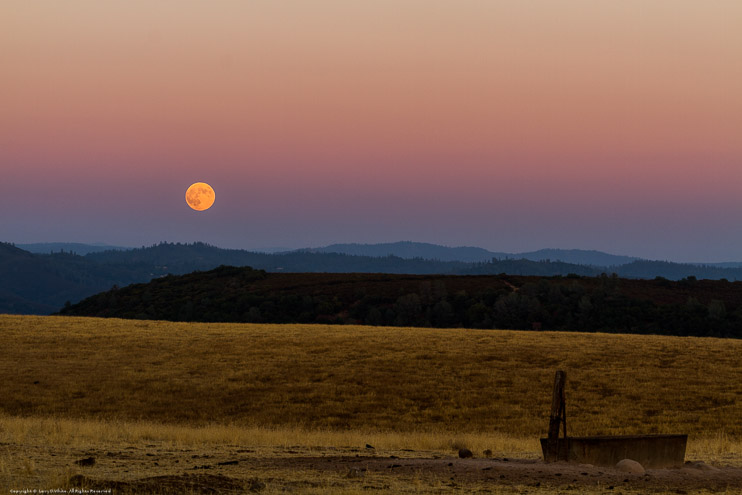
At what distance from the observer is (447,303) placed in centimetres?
10038

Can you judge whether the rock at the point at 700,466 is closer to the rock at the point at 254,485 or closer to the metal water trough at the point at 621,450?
the metal water trough at the point at 621,450

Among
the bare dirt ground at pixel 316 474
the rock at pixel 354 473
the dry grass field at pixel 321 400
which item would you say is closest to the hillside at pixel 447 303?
the dry grass field at pixel 321 400

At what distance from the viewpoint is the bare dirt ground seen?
1066 cm

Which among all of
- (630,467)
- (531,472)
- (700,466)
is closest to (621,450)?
(630,467)

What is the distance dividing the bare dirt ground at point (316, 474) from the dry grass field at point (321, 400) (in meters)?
0.07

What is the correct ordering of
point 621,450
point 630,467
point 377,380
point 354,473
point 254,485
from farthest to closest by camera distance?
point 377,380 < point 621,450 < point 630,467 < point 354,473 < point 254,485

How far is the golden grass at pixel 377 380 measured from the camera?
25281mm

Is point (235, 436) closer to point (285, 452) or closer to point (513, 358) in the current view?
point (285, 452)

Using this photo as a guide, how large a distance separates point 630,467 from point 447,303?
87.8 metres

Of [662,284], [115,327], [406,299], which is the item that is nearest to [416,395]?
[115,327]

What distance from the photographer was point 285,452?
15625mm

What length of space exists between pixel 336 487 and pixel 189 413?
54.3 ft

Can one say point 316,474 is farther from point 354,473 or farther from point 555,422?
point 555,422

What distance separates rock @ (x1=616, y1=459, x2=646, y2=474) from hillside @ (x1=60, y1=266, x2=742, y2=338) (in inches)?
2873
